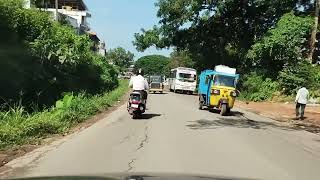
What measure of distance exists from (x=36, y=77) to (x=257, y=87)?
2326cm

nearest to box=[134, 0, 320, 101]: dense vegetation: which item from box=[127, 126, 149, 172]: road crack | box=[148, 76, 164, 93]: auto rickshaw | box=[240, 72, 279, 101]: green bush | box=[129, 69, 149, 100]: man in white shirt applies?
box=[240, 72, 279, 101]: green bush

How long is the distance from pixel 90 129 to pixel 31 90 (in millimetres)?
8919

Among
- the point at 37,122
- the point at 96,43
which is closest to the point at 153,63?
the point at 96,43

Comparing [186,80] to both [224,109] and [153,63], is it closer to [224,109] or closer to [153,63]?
[224,109]

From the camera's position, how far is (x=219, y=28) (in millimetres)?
55719

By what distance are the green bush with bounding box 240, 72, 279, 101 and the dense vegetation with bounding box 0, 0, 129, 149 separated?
14.8 meters

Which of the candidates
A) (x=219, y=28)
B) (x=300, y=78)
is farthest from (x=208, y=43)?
(x=300, y=78)

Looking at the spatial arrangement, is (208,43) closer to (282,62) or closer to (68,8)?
(282,62)

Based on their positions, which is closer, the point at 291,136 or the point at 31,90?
the point at 291,136

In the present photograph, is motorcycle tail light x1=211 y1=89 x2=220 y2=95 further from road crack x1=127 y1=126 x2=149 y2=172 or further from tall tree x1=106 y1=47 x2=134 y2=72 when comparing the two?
tall tree x1=106 y1=47 x2=134 y2=72

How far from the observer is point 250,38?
Answer: 5422cm

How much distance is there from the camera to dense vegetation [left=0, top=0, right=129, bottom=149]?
16094 mm

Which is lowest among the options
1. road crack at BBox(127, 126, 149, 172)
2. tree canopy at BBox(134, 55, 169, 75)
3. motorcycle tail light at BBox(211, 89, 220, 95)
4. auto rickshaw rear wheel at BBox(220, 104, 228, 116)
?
road crack at BBox(127, 126, 149, 172)

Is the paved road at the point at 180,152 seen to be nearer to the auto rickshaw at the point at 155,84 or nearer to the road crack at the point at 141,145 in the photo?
the road crack at the point at 141,145
